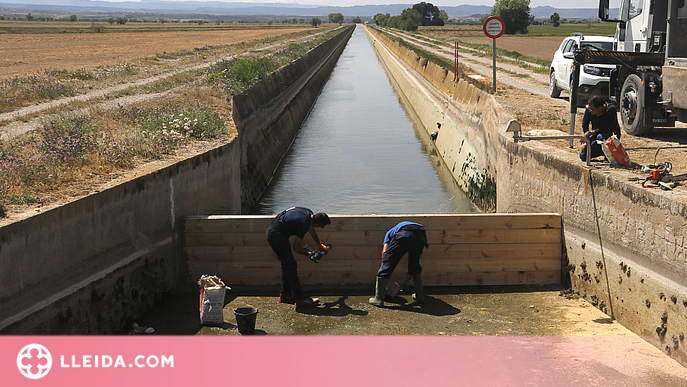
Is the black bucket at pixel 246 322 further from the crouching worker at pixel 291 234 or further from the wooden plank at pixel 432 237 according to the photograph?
the wooden plank at pixel 432 237

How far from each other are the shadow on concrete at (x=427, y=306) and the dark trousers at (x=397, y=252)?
1.77ft

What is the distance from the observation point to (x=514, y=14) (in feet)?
439

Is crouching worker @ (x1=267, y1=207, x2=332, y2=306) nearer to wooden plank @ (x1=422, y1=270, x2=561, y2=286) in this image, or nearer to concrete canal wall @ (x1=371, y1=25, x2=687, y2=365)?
wooden plank @ (x1=422, y1=270, x2=561, y2=286)

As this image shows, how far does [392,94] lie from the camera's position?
47.2 metres

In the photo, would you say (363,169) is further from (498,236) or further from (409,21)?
(409,21)

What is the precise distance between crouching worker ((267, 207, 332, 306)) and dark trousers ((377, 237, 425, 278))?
0.97 metres

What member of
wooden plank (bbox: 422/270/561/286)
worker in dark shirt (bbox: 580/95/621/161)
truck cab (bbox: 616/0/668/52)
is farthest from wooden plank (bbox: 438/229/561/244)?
truck cab (bbox: 616/0/668/52)

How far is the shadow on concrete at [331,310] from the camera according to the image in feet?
30.8

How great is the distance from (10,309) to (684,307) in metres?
7.63

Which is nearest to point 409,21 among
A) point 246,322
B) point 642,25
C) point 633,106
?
point 642,25

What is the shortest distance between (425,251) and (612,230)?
9.47ft

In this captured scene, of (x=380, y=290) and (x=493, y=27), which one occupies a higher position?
(x=493, y=27)

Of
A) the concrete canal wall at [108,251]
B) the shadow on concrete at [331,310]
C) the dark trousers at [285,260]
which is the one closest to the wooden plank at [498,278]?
the shadow on concrete at [331,310]

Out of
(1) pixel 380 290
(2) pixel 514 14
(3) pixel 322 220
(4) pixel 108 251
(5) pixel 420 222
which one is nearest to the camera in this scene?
(4) pixel 108 251
